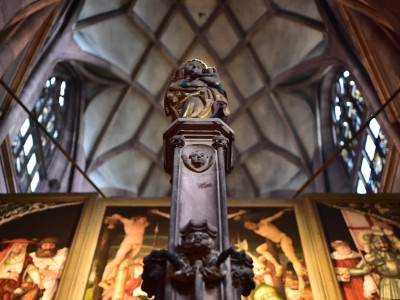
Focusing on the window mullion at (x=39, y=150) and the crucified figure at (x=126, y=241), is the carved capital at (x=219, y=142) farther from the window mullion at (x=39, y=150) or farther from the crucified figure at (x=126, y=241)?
the window mullion at (x=39, y=150)

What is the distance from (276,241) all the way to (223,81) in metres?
9.92

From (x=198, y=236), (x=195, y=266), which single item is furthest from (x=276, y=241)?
(x=195, y=266)

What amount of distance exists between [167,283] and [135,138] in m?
14.0

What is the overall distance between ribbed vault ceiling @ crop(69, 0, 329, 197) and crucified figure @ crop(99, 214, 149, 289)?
7647mm

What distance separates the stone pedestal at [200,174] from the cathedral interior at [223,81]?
6.43 m

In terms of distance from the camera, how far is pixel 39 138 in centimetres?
1212

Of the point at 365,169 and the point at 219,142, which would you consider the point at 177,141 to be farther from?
the point at 365,169

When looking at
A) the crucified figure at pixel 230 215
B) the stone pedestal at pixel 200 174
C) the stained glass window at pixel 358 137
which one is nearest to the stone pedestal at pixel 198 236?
the stone pedestal at pixel 200 174

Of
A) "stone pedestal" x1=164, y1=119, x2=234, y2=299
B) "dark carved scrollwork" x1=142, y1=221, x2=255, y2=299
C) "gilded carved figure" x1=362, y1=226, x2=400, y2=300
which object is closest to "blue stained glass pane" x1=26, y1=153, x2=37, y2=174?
"gilded carved figure" x1=362, y1=226, x2=400, y2=300

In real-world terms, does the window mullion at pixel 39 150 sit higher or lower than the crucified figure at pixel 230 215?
higher

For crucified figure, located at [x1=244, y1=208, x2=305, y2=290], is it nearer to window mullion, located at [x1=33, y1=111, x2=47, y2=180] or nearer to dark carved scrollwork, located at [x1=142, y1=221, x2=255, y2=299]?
dark carved scrollwork, located at [x1=142, y1=221, x2=255, y2=299]

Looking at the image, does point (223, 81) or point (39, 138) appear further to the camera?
point (223, 81)

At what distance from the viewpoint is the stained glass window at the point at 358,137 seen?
10578 millimetres

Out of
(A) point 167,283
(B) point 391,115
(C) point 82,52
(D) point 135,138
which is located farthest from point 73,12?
(A) point 167,283
